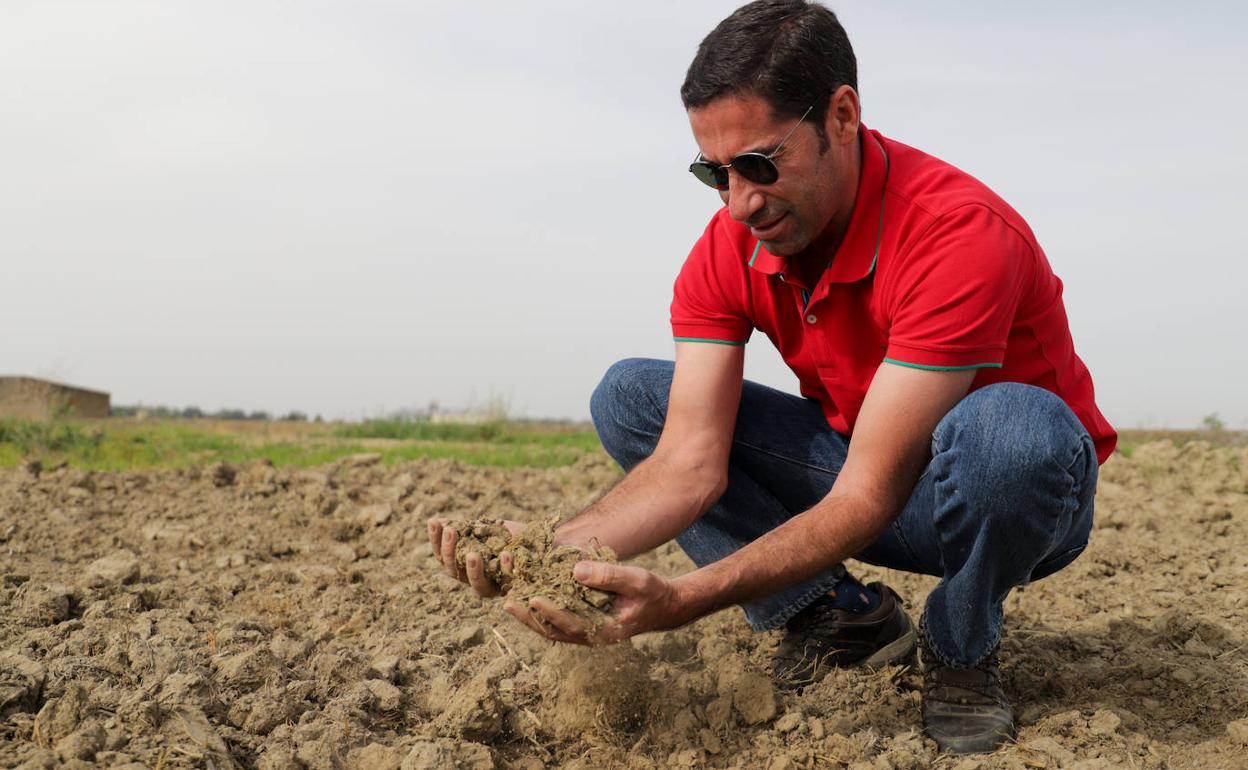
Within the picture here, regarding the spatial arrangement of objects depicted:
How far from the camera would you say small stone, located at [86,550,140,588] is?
141 inches

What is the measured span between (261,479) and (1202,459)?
5.49 metres

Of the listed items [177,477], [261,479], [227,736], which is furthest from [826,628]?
[177,477]

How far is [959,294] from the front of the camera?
2426mm

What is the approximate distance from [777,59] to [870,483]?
103 cm

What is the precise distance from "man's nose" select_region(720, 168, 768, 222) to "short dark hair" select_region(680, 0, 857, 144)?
0.60 ft

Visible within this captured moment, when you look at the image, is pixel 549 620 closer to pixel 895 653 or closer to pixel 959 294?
pixel 959 294

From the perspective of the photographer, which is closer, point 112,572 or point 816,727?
point 816,727

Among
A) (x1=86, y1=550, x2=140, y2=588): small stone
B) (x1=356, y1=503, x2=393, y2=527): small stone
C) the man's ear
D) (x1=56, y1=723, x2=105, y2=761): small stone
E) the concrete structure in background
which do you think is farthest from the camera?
the concrete structure in background

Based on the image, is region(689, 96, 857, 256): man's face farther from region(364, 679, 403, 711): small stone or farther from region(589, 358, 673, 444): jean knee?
region(364, 679, 403, 711): small stone

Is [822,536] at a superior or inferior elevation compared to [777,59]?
inferior

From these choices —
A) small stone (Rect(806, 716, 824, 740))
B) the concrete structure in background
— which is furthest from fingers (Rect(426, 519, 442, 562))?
the concrete structure in background

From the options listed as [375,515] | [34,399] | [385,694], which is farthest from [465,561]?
[34,399]

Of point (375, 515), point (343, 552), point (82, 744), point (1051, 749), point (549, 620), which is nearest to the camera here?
point (82, 744)

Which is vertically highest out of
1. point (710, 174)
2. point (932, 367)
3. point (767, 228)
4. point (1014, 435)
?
point (710, 174)
